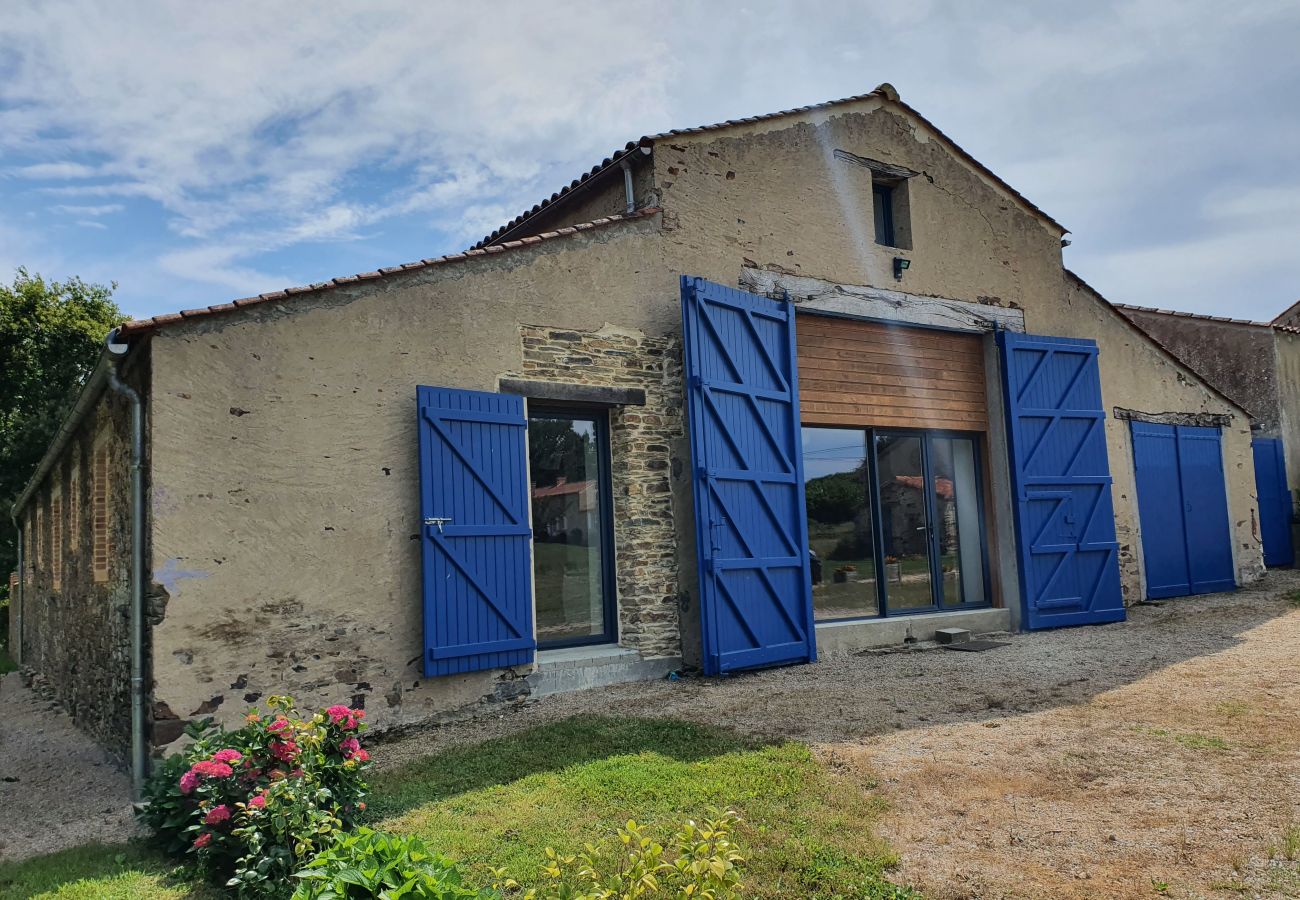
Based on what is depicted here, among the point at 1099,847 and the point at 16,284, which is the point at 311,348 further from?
the point at 16,284

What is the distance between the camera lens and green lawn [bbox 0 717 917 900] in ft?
11.2

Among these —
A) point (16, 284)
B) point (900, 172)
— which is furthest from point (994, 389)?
point (16, 284)

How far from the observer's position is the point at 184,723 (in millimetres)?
5090

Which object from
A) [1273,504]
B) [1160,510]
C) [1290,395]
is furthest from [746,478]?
[1290,395]

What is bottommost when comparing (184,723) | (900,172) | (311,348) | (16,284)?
(184,723)

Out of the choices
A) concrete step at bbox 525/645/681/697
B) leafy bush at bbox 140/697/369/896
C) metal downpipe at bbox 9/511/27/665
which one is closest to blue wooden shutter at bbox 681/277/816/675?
concrete step at bbox 525/645/681/697

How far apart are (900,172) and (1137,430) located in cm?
463

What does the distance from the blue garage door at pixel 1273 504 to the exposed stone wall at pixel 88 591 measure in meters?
14.7

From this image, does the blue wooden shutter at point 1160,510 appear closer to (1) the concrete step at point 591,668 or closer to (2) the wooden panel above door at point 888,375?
(2) the wooden panel above door at point 888,375

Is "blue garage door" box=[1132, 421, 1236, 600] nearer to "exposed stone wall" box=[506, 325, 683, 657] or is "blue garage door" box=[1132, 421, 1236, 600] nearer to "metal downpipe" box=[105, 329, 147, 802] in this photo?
"exposed stone wall" box=[506, 325, 683, 657]

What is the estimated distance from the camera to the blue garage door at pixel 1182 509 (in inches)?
423

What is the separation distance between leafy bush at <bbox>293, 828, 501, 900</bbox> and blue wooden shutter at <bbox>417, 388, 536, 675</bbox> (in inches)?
124

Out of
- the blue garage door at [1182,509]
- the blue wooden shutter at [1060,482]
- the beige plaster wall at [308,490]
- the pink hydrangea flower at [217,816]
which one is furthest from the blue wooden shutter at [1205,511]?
the pink hydrangea flower at [217,816]

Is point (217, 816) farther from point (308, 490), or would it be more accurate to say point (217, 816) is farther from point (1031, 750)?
point (1031, 750)
